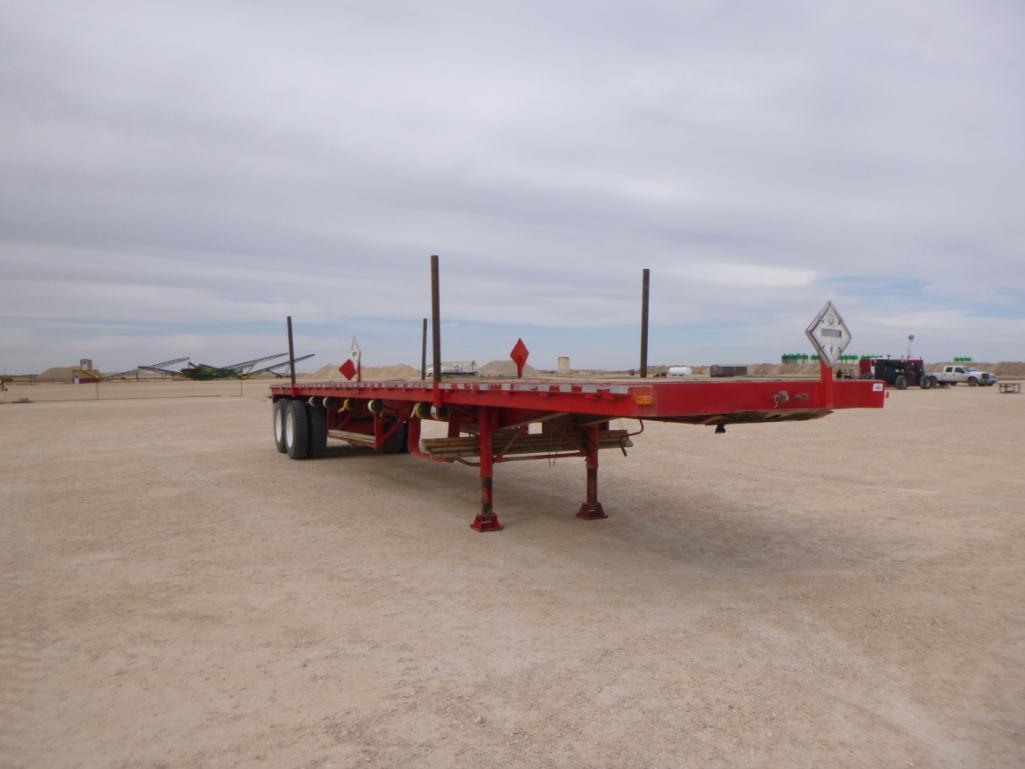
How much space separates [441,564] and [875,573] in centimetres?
357

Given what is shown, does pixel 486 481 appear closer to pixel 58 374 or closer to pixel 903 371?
pixel 903 371

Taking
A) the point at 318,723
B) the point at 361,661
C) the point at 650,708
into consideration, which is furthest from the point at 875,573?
the point at 318,723

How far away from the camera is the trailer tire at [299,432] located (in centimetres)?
1266

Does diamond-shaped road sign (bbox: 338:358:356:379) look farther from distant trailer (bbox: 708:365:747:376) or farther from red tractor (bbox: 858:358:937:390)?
red tractor (bbox: 858:358:937:390)

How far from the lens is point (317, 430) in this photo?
1277 centimetres

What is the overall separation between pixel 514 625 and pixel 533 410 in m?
2.46

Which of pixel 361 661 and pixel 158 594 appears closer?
pixel 361 661

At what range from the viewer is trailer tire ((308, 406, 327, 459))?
12.8 m

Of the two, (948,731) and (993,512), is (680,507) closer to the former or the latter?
(993,512)

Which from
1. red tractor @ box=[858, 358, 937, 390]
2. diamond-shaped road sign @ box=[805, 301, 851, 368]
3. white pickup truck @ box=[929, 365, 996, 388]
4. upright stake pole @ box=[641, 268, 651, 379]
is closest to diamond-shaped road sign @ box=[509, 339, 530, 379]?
upright stake pole @ box=[641, 268, 651, 379]

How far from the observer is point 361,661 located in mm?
4266

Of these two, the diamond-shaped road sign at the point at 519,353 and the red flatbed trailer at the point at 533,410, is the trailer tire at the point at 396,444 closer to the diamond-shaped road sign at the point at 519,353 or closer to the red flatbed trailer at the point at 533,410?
the red flatbed trailer at the point at 533,410

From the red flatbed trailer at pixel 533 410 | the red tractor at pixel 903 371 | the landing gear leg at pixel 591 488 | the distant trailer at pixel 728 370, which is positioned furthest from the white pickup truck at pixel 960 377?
the distant trailer at pixel 728 370

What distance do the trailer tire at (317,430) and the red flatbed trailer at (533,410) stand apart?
2 centimetres
